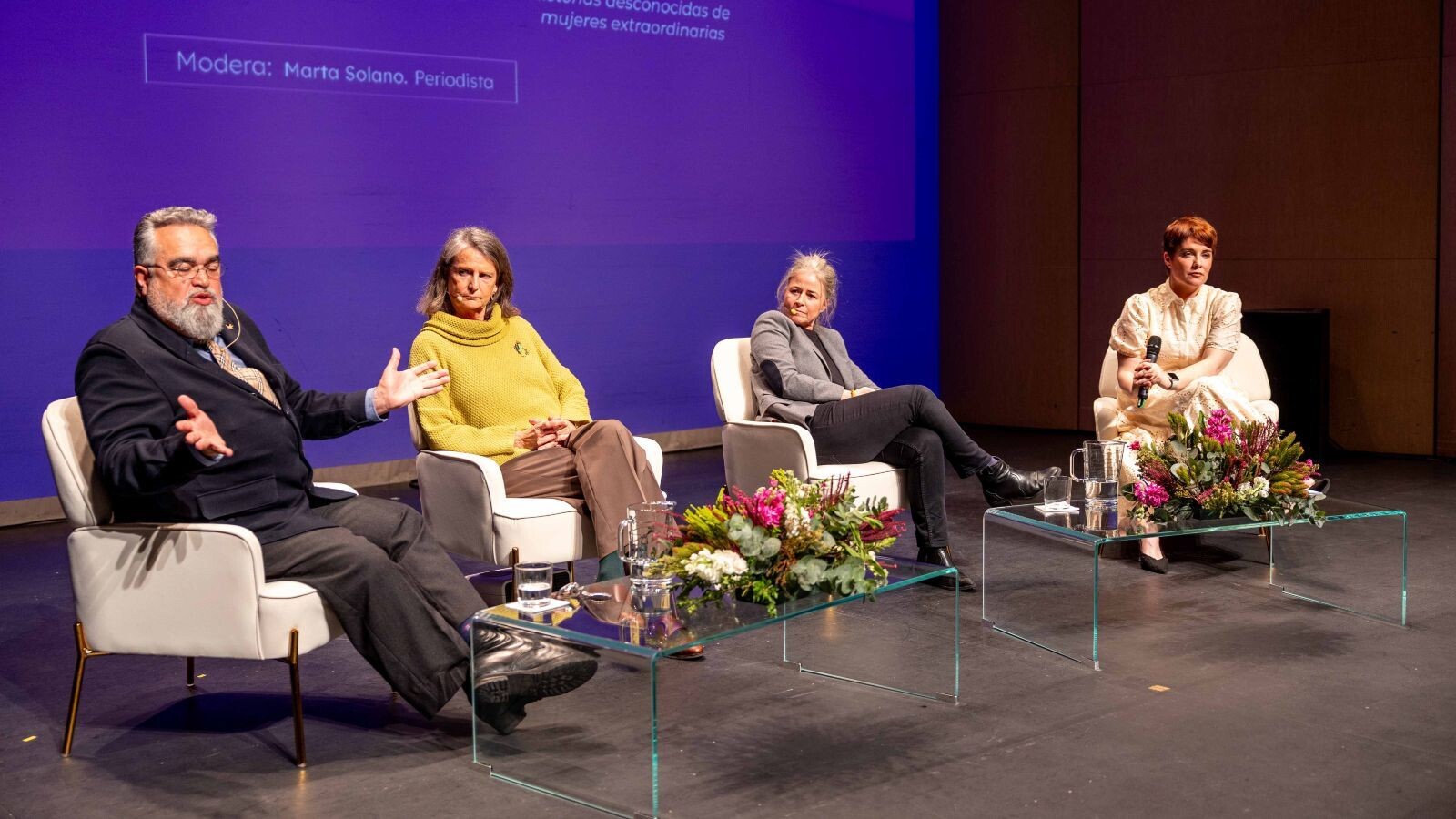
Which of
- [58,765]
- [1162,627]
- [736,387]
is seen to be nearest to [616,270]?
[736,387]

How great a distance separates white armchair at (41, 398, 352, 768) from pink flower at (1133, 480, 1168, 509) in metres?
2.32

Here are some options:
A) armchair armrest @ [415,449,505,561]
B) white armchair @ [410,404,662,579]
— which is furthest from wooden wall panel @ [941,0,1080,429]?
armchair armrest @ [415,449,505,561]

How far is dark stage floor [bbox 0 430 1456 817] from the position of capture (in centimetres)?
302

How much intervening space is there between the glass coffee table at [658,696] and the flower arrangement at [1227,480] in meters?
0.83

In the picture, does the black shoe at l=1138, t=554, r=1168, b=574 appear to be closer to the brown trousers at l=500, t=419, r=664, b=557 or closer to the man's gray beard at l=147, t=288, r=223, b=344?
A: the brown trousers at l=500, t=419, r=664, b=557

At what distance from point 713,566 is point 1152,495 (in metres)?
1.66

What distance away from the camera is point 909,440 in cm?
495

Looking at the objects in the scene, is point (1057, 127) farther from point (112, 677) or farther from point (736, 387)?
point (112, 677)

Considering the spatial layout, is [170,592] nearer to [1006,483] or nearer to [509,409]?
[509,409]

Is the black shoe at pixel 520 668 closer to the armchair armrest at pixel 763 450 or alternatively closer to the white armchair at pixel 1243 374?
the armchair armrest at pixel 763 450

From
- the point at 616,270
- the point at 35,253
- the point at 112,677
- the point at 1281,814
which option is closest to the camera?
the point at 1281,814

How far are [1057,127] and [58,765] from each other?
7066 millimetres

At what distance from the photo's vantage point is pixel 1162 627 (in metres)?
4.40

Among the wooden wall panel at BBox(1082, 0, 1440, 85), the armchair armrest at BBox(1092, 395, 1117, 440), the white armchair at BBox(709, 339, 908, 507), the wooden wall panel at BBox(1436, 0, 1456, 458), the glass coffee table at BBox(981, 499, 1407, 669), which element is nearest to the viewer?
the glass coffee table at BBox(981, 499, 1407, 669)
